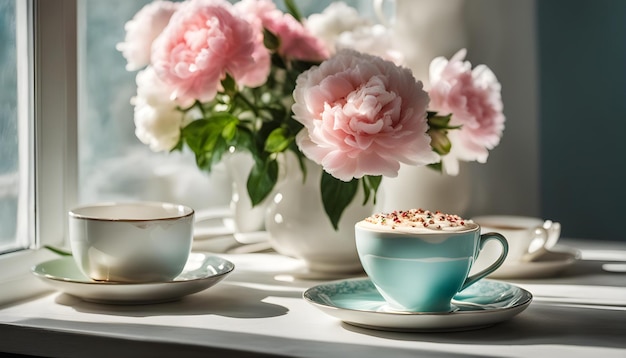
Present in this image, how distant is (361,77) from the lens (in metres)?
0.90

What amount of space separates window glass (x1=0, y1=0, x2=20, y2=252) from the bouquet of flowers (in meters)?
0.16

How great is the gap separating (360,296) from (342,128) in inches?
7.1

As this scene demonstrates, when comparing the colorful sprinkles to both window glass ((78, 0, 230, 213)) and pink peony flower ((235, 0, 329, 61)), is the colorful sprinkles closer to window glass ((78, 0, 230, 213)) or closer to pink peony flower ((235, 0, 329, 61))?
pink peony flower ((235, 0, 329, 61))

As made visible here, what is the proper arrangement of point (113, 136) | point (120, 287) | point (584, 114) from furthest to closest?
point (584, 114), point (113, 136), point (120, 287)

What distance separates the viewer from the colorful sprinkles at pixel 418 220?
800mm

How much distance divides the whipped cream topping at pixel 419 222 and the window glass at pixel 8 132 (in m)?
0.43

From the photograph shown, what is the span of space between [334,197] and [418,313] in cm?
30

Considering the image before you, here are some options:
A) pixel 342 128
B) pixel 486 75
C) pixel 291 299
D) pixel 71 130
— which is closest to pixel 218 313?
pixel 291 299

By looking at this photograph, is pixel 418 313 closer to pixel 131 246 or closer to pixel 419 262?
pixel 419 262

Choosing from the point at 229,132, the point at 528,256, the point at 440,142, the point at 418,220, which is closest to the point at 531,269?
the point at 528,256

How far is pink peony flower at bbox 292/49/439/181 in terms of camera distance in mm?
870

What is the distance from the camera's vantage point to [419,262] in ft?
2.57

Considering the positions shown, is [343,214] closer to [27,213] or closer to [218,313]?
[218,313]

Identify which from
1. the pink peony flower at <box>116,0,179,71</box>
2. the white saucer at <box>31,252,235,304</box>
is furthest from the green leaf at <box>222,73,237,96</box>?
the white saucer at <box>31,252,235,304</box>
